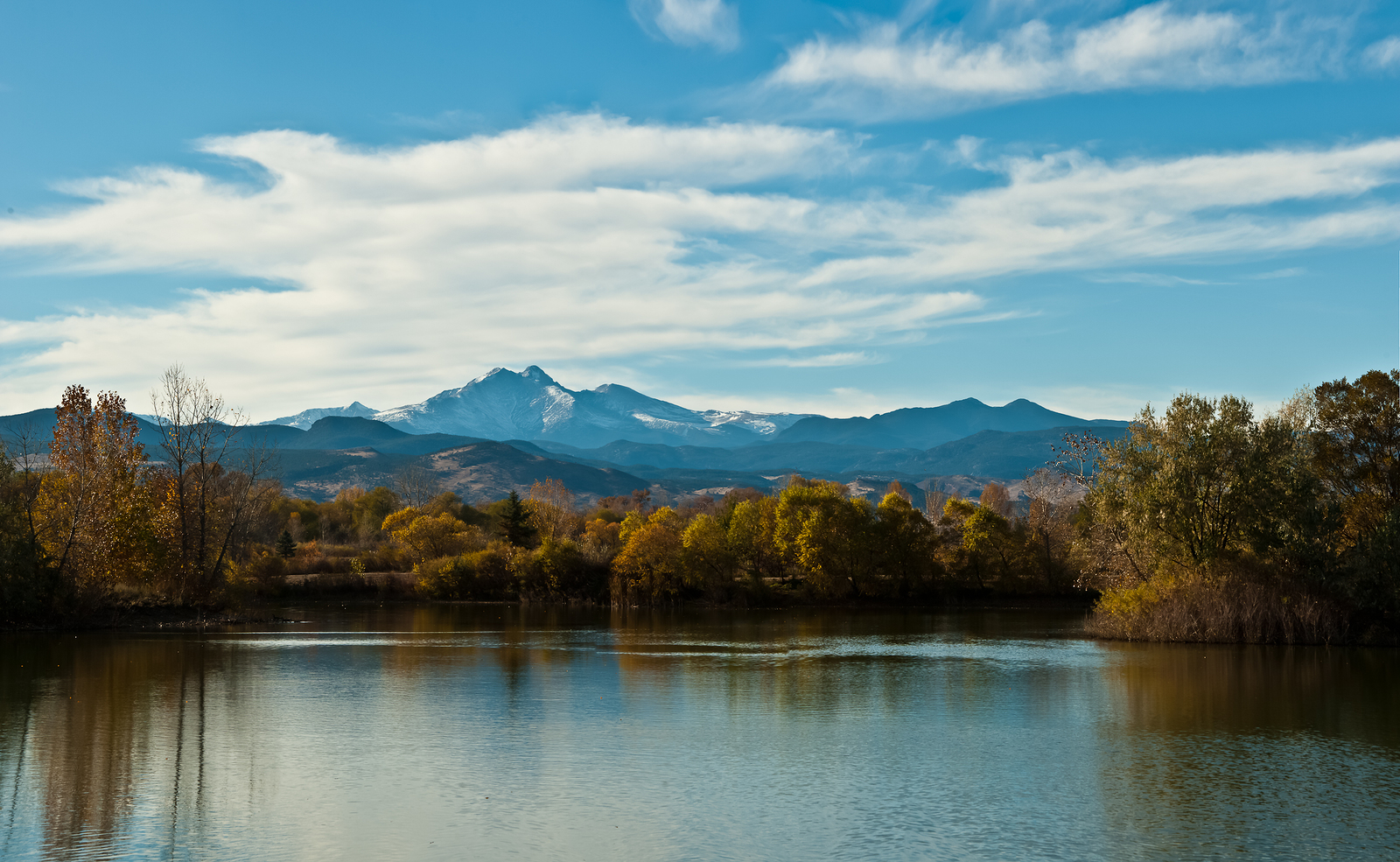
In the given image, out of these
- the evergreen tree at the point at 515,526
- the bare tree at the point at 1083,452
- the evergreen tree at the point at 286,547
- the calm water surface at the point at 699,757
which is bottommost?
the calm water surface at the point at 699,757

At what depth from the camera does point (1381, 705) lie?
29.4 m

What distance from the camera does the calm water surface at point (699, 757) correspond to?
16047mm

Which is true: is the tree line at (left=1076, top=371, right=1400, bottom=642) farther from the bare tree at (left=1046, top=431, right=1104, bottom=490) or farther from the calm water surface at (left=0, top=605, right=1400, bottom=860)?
the calm water surface at (left=0, top=605, right=1400, bottom=860)

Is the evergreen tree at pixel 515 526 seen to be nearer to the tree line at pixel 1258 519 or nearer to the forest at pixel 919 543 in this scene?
the forest at pixel 919 543

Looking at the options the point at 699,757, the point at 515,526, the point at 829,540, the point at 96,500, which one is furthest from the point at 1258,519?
the point at 515,526

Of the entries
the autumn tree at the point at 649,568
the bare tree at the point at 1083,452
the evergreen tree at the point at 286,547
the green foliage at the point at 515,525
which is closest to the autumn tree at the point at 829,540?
the autumn tree at the point at 649,568

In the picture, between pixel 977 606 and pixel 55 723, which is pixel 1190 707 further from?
pixel 977 606

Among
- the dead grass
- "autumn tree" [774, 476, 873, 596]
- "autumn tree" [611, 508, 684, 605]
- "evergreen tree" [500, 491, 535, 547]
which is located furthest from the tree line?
"evergreen tree" [500, 491, 535, 547]

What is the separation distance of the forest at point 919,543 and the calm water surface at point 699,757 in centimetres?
572

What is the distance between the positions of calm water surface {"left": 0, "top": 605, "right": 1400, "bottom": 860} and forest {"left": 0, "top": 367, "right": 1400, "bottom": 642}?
5.72m

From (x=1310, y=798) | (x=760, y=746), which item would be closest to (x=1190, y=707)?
(x=1310, y=798)

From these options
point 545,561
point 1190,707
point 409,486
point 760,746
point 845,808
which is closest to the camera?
point 845,808

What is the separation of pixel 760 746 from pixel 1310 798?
10678 millimetres

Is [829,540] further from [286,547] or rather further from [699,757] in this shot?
[699,757]
